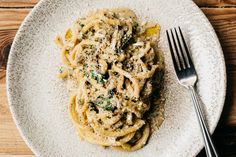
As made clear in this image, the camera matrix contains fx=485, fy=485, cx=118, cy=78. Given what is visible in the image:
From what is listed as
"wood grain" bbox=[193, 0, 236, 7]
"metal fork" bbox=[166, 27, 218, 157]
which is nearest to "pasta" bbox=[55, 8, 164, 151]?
"metal fork" bbox=[166, 27, 218, 157]

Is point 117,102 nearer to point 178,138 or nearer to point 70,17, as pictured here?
point 178,138

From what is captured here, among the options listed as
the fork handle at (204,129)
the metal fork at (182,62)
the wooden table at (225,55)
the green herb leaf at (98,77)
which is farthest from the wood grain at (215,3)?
the green herb leaf at (98,77)

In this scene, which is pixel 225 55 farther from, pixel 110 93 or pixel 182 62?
pixel 110 93

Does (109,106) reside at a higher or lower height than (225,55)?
lower

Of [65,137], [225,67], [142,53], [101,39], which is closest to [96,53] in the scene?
[101,39]

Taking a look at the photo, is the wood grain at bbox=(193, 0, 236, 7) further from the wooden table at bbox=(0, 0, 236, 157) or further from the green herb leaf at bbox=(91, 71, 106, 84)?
the green herb leaf at bbox=(91, 71, 106, 84)

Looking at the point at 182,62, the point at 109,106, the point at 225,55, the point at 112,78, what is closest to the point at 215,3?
the point at 225,55
